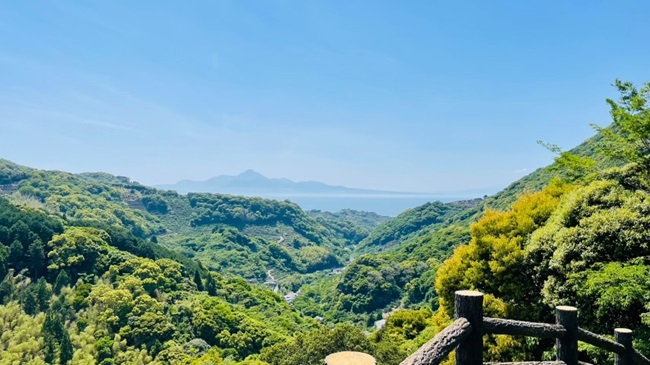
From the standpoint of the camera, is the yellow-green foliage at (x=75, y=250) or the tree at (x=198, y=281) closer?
the yellow-green foliage at (x=75, y=250)

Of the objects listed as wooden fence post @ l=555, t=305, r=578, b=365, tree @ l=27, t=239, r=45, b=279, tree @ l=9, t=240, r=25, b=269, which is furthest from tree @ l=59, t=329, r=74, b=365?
wooden fence post @ l=555, t=305, r=578, b=365

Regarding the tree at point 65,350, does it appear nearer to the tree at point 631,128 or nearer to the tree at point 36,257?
the tree at point 36,257

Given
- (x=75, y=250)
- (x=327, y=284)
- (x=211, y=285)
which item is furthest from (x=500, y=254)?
(x=327, y=284)

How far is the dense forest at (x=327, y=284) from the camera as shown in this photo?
721cm

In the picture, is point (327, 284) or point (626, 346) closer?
point (626, 346)

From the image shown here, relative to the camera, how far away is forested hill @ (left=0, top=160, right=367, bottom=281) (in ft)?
285

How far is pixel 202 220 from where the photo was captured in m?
122

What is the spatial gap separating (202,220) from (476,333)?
12670 centimetres

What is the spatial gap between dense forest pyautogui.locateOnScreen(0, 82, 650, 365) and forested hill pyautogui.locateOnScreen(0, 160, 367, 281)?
0.98 meters

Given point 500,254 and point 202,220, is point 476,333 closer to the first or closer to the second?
point 500,254

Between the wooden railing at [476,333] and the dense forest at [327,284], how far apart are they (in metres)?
3.17

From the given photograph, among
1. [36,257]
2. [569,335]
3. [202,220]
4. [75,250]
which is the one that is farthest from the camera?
[202,220]

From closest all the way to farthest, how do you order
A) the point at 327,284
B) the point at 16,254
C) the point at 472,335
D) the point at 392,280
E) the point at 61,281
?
the point at 472,335, the point at 61,281, the point at 16,254, the point at 392,280, the point at 327,284

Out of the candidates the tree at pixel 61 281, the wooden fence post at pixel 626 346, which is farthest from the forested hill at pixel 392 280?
the wooden fence post at pixel 626 346
